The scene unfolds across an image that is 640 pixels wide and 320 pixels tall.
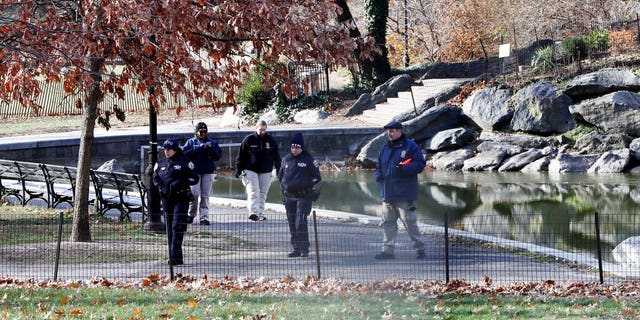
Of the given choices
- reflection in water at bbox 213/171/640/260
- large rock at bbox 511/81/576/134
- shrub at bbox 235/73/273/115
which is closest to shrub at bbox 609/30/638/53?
large rock at bbox 511/81/576/134

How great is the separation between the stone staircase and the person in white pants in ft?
54.7

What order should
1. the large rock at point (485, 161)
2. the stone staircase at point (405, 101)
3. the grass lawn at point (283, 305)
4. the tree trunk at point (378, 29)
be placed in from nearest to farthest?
the grass lawn at point (283, 305)
the large rock at point (485, 161)
the stone staircase at point (405, 101)
the tree trunk at point (378, 29)

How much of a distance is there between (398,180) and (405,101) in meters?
21.5

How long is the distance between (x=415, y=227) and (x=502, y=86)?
1990 centimetres

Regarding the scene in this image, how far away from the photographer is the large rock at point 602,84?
30.9 metres

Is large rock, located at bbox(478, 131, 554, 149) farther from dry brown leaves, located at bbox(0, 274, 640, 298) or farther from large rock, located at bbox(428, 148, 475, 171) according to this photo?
dry brown leaves, located at bbox(0, 274, 640, 298)

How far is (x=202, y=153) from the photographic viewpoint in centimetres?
1706

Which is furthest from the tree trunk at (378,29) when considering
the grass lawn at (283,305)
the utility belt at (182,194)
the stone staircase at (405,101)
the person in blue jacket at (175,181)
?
the grass lawn at (283,305)

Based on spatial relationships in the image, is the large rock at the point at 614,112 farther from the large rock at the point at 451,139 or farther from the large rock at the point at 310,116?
the large rock at the point at 310,116

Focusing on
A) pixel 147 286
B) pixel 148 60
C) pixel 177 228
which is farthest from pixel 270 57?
pixel 147 286

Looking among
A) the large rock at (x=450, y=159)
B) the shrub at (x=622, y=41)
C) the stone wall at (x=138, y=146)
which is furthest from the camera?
the shrub at (x=622, y=41)

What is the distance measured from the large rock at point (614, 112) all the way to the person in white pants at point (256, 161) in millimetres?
14660

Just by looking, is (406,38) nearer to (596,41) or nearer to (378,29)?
(378,29)

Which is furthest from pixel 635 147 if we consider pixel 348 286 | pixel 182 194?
pixel 348 286
